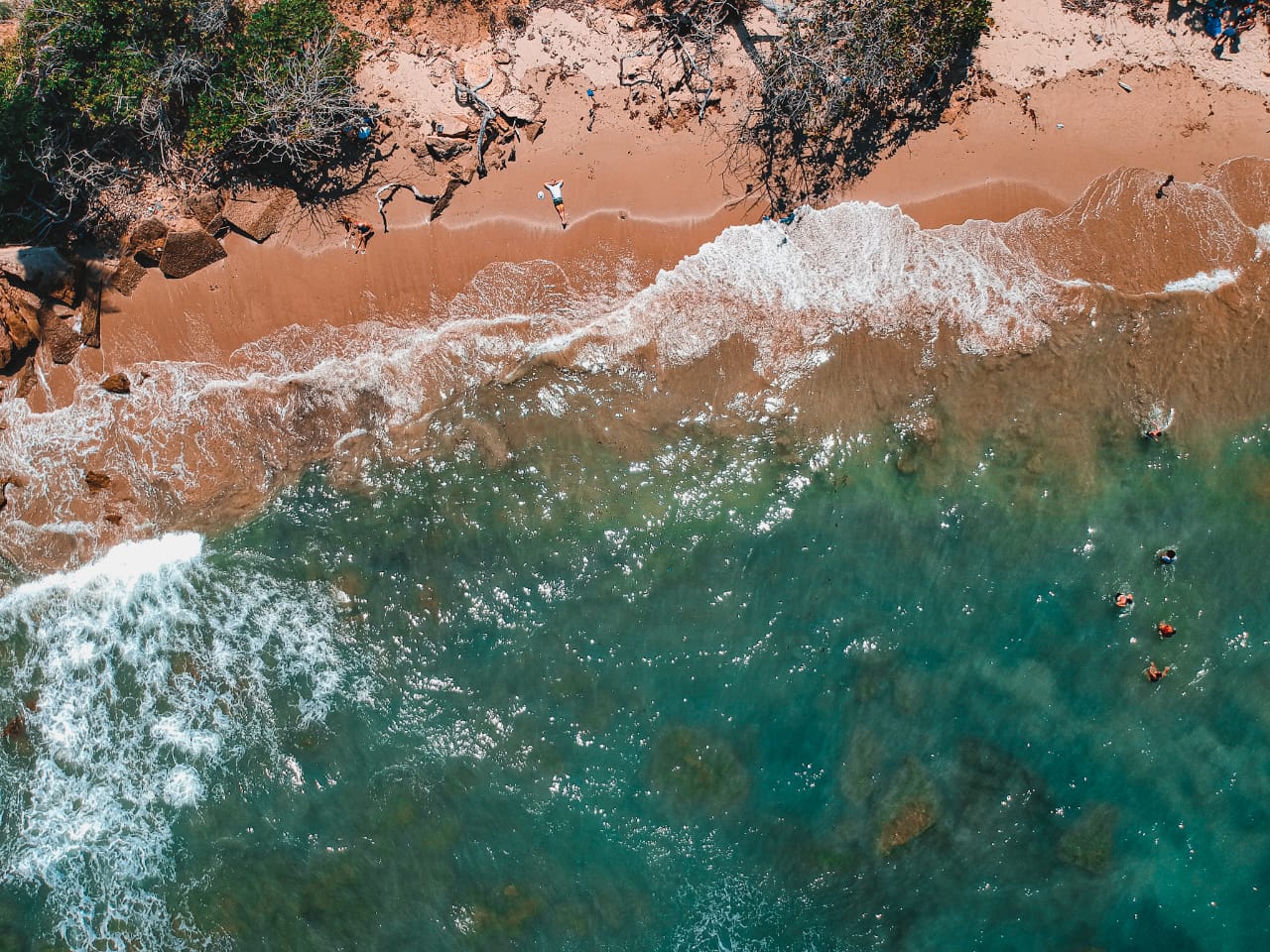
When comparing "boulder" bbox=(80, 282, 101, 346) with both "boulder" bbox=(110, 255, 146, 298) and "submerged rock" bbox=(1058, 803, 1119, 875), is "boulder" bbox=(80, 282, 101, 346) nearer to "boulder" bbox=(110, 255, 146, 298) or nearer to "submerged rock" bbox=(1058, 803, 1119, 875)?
"boulder" bbox=(110, 255, 146, 298)

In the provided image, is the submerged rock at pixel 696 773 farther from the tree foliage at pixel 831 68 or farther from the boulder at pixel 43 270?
the boulder at pixel 43 270

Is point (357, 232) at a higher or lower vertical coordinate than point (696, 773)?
→ higher

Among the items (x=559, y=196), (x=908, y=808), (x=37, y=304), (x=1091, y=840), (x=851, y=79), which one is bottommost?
(x=1091, y=840)

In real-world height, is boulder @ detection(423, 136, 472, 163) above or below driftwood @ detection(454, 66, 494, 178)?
below

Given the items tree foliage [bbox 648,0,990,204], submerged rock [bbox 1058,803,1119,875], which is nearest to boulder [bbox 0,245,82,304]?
tree foliage [bbox 648,0,990,204]

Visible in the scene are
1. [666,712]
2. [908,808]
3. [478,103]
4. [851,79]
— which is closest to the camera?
[851,79]

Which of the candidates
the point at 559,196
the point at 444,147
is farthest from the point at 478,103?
the point at 559,196

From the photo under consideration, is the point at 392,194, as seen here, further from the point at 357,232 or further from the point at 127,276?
the point at 127,276
